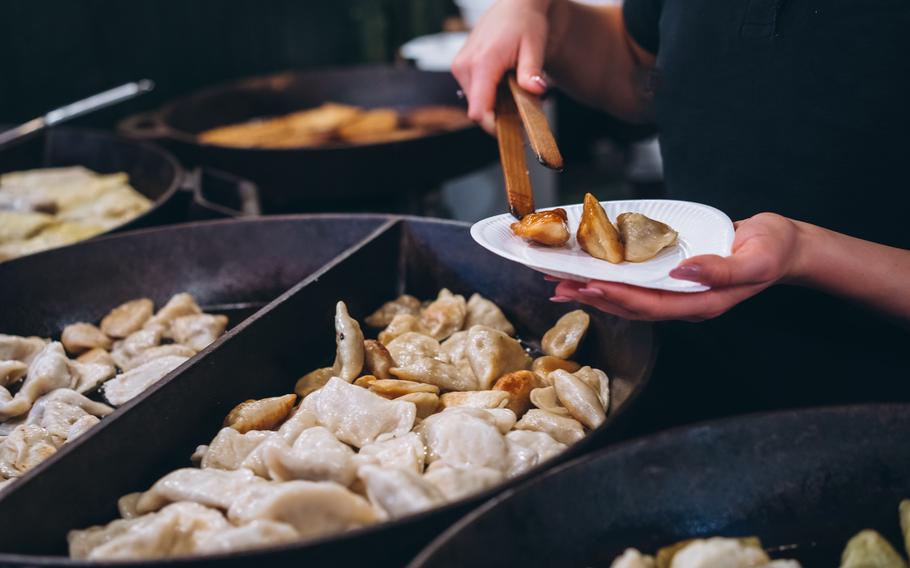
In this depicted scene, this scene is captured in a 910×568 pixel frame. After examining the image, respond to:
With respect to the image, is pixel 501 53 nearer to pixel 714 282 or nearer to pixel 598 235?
pixel 598 235

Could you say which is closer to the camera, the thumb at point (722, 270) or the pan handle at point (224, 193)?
the thumb at point (722, 270)

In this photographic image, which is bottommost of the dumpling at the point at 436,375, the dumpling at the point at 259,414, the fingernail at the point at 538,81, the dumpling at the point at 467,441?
the dumpling at the point at 259,414

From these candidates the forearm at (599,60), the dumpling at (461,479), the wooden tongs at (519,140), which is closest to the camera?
the dumpling at (461,479)

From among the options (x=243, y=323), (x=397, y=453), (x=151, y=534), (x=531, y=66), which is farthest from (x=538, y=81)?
(x=151, y=534)

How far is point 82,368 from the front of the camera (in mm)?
2023

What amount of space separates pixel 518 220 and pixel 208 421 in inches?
32.1

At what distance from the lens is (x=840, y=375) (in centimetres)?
203

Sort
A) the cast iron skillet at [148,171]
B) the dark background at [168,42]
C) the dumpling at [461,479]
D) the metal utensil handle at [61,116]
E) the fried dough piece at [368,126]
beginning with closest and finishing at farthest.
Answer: the dumpling at [461,479] < the cast iron skillet at [148,171] < the metal utensil handle at [61,116] < the fried dough piece at [368,126] < the dark background at [168,42]

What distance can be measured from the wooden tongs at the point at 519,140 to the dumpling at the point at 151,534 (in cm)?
92

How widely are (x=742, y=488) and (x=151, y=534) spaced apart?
98 cm

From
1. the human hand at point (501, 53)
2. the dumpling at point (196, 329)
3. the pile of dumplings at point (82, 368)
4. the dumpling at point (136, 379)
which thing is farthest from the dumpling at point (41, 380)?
the human hand at point (501, 53)

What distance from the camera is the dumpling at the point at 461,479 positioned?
51.4 inches

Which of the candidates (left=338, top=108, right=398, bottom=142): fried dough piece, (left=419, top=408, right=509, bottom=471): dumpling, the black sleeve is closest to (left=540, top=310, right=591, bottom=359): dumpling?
(left=419, top=408, right=509, bottom=471): dumpling

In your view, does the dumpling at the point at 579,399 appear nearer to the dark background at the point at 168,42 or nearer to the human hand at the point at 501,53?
the human hand at the point at 501,53
